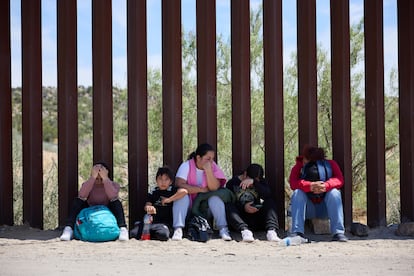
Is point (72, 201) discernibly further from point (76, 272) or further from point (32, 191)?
point (76, 272)

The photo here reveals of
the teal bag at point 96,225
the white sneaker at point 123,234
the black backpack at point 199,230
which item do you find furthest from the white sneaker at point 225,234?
the teal bag at point 96,225

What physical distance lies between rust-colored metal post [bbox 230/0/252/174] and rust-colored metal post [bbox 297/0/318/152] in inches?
25.1

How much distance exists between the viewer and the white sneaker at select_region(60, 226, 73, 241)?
7430 mm

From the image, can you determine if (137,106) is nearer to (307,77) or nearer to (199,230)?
(199,230)

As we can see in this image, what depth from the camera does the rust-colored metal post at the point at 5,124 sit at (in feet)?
27.9

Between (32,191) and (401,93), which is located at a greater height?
(401,93)

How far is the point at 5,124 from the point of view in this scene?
8.53 meters

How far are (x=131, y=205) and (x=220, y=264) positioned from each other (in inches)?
96.8

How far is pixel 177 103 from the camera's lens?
8.36 meters

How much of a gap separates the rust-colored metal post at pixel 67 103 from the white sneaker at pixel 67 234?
77 cm

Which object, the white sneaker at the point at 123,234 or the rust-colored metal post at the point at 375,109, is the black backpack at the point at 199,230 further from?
the rust-colored metal post at the point at 375,109

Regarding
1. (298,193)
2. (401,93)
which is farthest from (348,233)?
(401,93)

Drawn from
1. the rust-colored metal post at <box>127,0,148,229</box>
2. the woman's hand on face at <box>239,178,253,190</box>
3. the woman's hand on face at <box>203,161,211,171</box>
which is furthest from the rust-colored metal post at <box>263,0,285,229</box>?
the rust-colored metal post at <box>127,0,148,229</box>

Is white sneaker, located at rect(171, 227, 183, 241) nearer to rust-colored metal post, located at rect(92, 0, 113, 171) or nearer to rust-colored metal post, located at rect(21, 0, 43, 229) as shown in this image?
rust-colored metal post, located at rect(92, 0, 113, 171)
